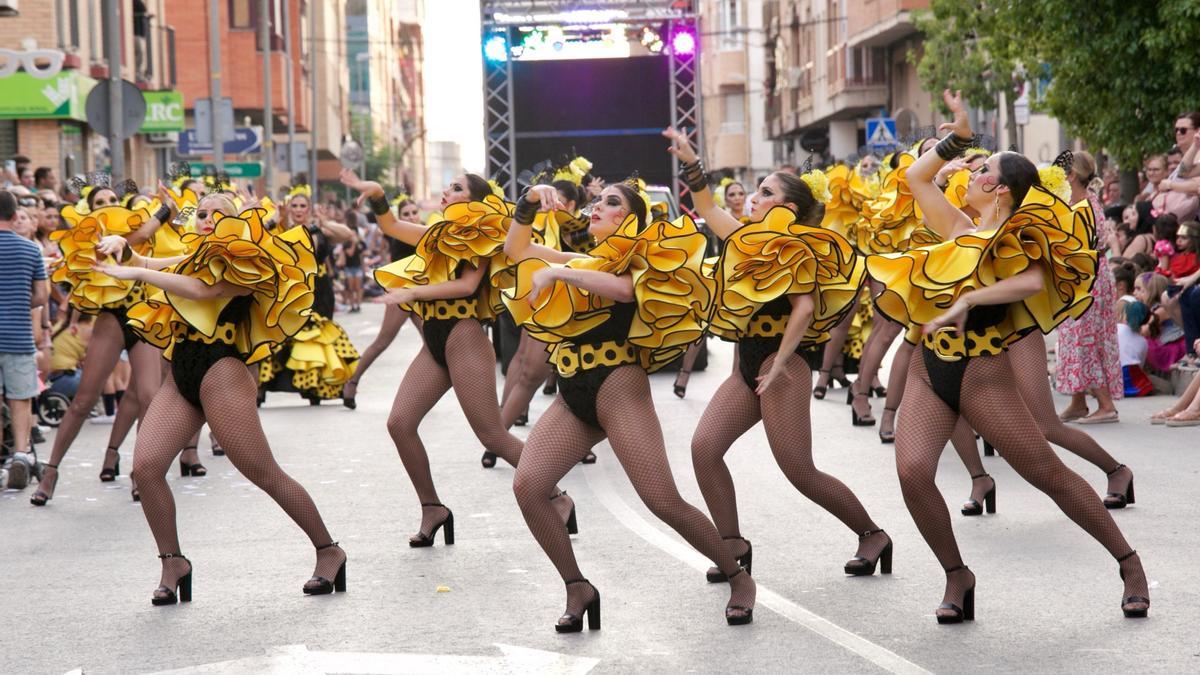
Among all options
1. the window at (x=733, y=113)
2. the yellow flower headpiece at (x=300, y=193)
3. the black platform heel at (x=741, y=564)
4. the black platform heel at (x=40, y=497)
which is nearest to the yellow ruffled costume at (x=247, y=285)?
the black platform heel at (x=741, y=564)

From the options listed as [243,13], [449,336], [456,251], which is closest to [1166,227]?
[456,251]

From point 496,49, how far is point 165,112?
9.63 meters

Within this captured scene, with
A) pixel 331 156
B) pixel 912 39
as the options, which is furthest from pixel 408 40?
pixel 912 39

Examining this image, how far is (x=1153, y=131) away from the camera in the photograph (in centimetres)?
2052

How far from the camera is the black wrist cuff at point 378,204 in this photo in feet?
31.3

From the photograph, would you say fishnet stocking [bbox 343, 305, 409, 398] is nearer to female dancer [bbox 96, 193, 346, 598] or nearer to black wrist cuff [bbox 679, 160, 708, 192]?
female dancer [bbox 96, 193, 346, 598]

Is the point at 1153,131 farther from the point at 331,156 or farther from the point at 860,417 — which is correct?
the point at 331,156

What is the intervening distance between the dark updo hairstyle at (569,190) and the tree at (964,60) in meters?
16.2

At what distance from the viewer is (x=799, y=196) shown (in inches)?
320

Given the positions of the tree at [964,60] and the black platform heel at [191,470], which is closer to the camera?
the black platform heel at [191,470]

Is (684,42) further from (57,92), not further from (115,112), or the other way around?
(57,92)

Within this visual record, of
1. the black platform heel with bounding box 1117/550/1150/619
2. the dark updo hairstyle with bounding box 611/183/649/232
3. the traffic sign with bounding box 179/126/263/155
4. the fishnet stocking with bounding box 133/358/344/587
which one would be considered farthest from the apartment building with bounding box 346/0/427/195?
the black platform heel with bounding box 1117/550/1150/619

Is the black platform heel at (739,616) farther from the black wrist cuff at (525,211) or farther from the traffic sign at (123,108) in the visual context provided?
the traffic sign at (123,108)

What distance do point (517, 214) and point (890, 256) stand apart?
1699 millimetres
